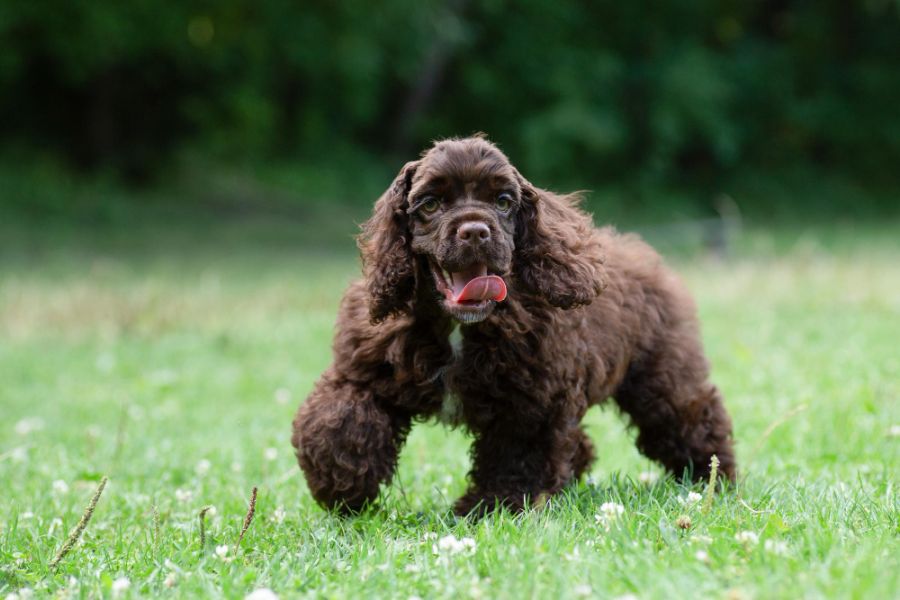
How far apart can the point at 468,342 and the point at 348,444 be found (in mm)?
657

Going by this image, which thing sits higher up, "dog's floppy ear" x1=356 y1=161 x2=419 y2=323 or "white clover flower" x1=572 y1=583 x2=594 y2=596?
"dog's floppy ear" x1=356 y1=161 x2=419 y2=323

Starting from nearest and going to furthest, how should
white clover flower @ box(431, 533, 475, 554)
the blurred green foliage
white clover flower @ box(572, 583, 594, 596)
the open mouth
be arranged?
white clover flower @ box(572, 583, 594, 596)
white clover flower @ box(431, 533, 475, 554)
the open mouth
the blurred green foliage

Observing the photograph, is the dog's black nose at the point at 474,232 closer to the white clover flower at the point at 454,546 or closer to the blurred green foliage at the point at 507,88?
the white clover flower at the point at 454,546

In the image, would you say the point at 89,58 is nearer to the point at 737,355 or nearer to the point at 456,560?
the point at 737,355

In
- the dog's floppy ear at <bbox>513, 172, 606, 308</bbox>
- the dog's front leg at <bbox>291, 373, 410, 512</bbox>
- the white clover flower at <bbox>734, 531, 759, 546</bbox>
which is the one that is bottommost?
the white clover flower at <bbox>734, 531, 759, 546</bbox>

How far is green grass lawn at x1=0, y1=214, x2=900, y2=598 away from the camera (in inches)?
128

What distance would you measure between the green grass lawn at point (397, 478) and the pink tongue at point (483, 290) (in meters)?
0.84

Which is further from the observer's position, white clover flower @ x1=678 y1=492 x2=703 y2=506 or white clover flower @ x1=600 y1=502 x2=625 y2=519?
white clover flower @ x1=678 y1=492 x2=703 y2=506

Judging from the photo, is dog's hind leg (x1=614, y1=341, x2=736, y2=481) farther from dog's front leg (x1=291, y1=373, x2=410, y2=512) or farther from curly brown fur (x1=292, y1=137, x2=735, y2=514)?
dog's front leg (x1=291, y1=373, x2=410, y2=512)

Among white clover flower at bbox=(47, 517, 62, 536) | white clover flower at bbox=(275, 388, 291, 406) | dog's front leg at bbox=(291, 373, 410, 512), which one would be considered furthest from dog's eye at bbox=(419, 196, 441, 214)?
white clover flower at bbox=(275, 388, 291, 406)

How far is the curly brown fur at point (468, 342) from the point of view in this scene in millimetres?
4230

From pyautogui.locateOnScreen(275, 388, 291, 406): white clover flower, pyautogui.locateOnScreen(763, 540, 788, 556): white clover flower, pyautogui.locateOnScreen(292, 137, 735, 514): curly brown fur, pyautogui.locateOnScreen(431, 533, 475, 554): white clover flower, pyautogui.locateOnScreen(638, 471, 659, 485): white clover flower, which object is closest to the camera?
pyautogui.locateOnScreen(763, 540, 788, 556): white clover flower

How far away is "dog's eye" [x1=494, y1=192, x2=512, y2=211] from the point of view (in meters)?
4.32

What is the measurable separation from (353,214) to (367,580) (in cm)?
2682
